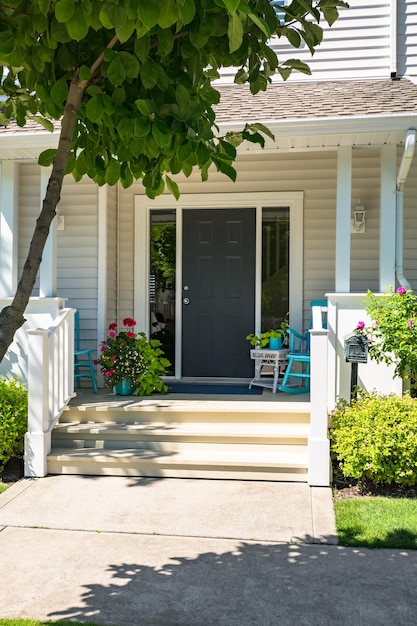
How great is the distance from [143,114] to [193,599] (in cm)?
240

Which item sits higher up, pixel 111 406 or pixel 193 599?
pixel 111 406

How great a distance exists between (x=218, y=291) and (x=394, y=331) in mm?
2715

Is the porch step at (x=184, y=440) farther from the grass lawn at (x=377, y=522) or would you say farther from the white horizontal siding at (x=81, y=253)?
the white horizontal siding at (x=81, y=253)

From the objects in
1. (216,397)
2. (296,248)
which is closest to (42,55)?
(216,397)

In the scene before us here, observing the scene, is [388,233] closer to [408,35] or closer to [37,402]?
[408,35]

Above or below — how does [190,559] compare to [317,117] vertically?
below

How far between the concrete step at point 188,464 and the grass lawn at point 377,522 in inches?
23.2

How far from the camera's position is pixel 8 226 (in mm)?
6504

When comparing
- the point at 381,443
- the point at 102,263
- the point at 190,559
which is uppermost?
the point at 102,263

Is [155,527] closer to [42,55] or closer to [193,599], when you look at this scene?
[193,599]

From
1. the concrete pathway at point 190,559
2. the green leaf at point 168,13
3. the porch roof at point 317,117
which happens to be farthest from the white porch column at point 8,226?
the green leaf at point 168,13

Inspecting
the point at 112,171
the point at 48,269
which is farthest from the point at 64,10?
the point at 48,269

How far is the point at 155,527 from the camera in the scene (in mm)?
4094

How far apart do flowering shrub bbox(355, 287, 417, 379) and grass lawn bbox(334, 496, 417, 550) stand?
118 centimetres
